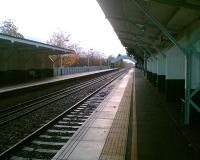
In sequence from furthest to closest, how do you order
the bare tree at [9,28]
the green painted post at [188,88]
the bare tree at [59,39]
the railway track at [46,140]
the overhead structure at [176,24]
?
1. the bare tree at [59,39]
2. the bare tree at [9,28]
3. the green painted post at [188,88]
4. the overhead structure at [176,24]
5. the railway track at [46,140]

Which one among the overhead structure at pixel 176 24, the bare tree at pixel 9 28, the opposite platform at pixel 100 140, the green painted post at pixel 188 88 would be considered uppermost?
the bare tree at pixel 9 28

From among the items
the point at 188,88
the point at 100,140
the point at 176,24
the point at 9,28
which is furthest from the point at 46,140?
the point at 9,28

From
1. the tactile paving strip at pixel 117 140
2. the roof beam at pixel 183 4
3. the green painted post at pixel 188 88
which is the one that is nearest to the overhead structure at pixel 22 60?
the tactile paving strip at pixel 117 140

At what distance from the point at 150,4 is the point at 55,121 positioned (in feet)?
15.9

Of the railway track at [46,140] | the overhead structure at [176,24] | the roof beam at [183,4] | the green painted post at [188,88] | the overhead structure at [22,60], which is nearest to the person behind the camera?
the railway track at [46,140]

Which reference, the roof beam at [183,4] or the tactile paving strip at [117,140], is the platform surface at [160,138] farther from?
the roof beam at [183,4]

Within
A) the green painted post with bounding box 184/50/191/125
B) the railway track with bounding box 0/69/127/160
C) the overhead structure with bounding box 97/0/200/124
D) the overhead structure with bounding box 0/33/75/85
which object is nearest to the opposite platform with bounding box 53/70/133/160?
the railway track with bounding box 0/69/127/160

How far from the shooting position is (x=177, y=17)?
11688 mm

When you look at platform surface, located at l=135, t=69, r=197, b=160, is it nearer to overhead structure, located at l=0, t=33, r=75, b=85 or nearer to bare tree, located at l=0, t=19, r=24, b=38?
overhead structure, located at l=0, t=33, r=75, b=85

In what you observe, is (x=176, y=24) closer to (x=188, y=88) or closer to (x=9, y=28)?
(x=188, y=88)

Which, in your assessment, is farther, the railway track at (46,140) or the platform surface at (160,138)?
the railway track at (46,140)

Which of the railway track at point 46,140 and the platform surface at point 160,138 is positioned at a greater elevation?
the platform surface at point 160,138

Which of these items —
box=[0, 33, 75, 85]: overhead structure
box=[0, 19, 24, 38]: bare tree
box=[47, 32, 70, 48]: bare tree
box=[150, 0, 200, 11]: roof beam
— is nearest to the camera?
box=[150, 0, 200, 11]: roof beam

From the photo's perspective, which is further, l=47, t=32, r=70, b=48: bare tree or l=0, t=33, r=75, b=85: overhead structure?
l=47, t=32, r=70, b=48: bare tree
